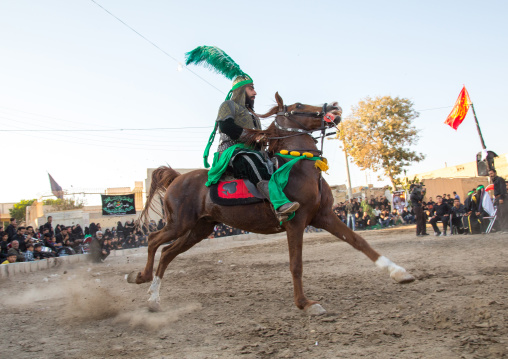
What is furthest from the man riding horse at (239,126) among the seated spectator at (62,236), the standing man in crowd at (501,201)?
the seated spectator at (62,236)

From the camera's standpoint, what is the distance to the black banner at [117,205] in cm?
Result: 2483

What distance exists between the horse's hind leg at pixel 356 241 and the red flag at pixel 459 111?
48.3 feet

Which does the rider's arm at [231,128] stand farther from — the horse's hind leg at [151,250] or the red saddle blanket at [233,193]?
the horse's hind leg at [151,250]

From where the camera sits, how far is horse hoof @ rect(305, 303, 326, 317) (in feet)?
14.9

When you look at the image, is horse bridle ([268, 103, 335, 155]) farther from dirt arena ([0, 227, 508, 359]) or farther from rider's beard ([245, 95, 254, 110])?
dirt arena ([0, 227, 508, 359])

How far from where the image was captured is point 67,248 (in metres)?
15.0

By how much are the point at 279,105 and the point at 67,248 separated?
1231cm

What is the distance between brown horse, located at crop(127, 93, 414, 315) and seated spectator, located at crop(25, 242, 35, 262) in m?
8.11

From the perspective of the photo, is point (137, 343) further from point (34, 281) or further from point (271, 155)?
point (34, 281)

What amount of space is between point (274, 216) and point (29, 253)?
10156 millimetres

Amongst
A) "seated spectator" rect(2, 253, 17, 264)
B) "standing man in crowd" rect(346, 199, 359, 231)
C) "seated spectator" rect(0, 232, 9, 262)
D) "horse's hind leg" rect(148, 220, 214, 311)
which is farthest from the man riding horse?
"standing man in crowd" rect(346, 199, 359, 231)

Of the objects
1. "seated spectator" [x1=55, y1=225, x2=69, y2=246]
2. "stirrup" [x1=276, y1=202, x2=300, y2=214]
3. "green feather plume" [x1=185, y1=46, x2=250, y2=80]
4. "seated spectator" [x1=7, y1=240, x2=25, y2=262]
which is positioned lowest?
"seated spectator" [x1=7, y1=240, x2=25, y2=262]

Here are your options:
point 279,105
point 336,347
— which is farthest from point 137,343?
point 279,105

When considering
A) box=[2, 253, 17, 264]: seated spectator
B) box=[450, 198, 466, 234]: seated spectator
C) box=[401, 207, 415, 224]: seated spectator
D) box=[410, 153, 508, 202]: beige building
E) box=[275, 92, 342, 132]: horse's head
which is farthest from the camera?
box=[410, 153, 508, 202]: beige building
